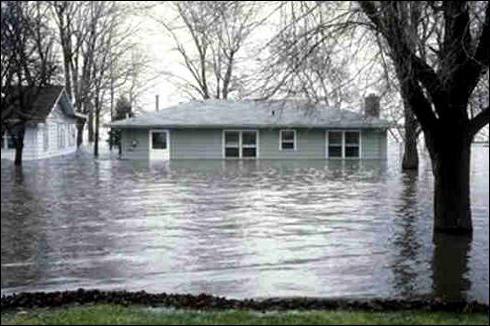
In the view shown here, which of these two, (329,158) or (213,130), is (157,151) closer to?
(213,130)

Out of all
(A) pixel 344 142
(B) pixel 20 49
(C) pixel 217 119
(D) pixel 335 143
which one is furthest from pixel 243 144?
(B) pixel 20 49

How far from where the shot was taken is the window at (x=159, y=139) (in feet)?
153

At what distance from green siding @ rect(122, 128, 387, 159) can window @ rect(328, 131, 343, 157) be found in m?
0.42

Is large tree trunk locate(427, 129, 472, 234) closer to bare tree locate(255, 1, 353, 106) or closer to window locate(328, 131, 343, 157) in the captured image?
bare tree locate(255, 1, 353, 106)

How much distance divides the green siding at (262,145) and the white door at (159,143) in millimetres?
240

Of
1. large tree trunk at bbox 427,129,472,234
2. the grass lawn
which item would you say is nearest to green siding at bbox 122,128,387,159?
large tree trunk at bbox 427,129,472,234

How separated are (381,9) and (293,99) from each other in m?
4.16

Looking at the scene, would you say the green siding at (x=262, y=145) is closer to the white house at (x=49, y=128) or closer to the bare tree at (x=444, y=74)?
the white house at (x=49, y=128)

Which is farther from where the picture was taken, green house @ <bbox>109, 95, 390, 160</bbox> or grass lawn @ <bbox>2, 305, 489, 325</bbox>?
green house @ <bbox>109, 95, 390, 160</bbox>

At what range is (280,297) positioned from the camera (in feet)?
28.5

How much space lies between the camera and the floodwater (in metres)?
9.62

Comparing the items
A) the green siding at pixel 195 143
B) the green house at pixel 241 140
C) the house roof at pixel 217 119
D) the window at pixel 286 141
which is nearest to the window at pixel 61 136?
the house roof at pixel 217 119

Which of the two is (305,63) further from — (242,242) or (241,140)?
(241,140)

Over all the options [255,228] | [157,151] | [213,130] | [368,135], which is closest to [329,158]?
[368,135]
